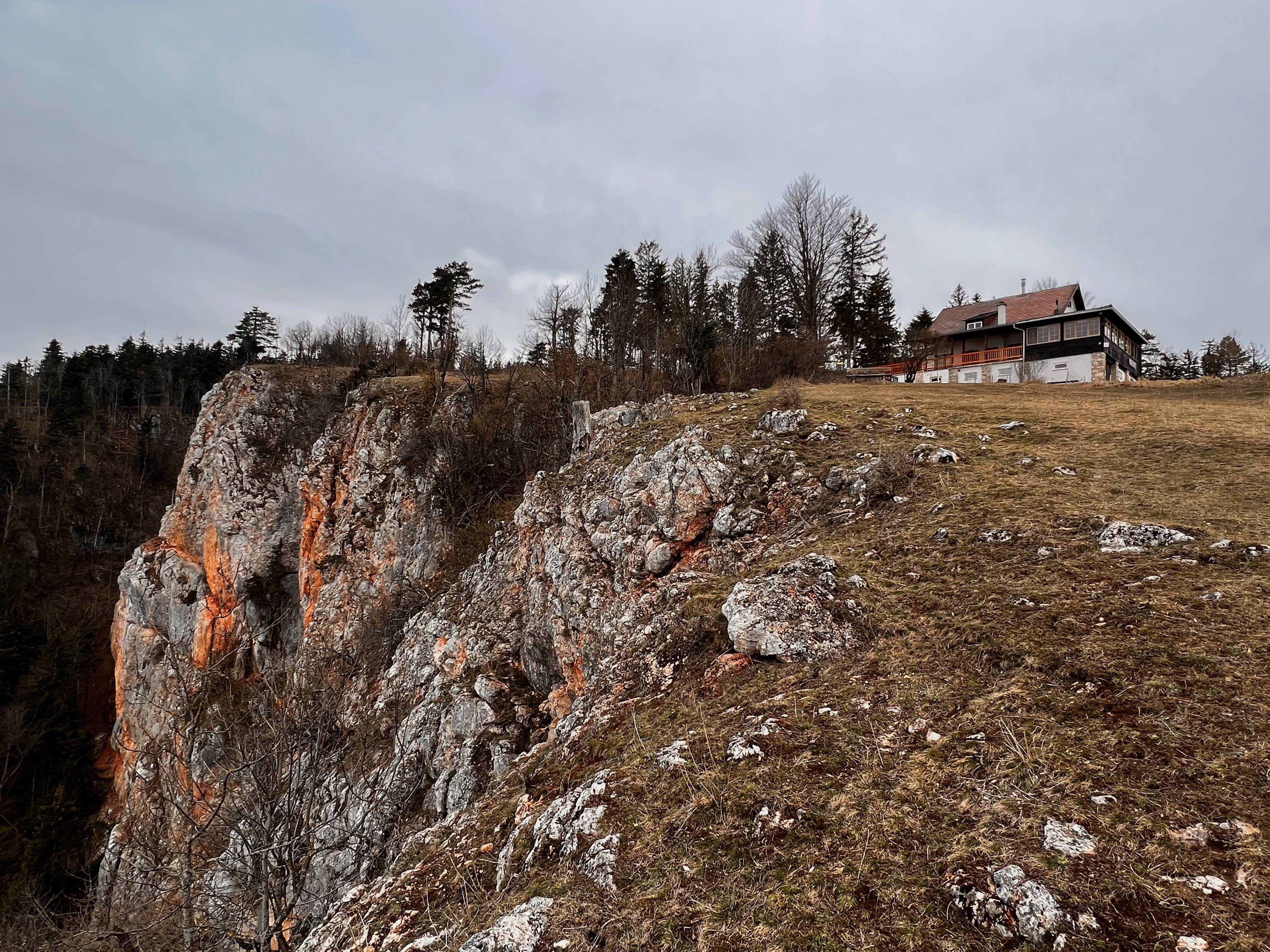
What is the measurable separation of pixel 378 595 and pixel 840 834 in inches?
1004

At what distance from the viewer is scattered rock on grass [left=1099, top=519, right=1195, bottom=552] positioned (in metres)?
6.39

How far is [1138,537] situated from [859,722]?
4832mm

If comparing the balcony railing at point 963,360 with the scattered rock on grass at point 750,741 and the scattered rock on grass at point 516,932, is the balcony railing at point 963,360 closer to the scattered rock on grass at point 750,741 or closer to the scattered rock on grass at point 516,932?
the scattered rock on grass at point 750,741

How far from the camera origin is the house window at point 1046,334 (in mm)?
34938

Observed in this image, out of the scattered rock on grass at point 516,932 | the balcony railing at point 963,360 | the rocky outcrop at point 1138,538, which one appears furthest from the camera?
the balcony railing at point 963,360

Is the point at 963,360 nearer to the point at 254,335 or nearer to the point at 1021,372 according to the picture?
the point at 1021,372

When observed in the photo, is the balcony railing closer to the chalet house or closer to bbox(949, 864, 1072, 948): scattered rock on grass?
the chalet house

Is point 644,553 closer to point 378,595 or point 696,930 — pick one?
point 696,930

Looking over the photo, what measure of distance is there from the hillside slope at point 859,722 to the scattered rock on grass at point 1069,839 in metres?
0.01

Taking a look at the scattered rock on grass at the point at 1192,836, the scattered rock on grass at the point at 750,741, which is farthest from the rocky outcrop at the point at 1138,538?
the scattered rock on grass at the point at 750,741

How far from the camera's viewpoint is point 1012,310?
3753 cm

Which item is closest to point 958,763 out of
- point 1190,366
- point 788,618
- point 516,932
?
point 788,618

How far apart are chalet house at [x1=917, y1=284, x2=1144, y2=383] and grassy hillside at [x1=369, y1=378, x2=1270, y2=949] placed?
29581 millimetres

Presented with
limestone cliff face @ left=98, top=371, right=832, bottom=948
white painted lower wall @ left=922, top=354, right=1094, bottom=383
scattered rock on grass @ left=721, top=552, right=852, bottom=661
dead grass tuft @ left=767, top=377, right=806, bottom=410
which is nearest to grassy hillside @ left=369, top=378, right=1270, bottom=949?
scattered rock on grass @ left=721, top=552, right=852, bottom=661
